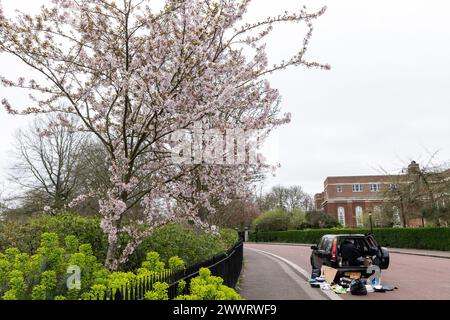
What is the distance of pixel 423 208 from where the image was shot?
38.8 metres

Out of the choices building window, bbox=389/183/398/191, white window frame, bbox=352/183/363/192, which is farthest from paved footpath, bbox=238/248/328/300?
white window frame, bbox=352/183/363/192

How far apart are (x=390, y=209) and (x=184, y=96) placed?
4227 cm

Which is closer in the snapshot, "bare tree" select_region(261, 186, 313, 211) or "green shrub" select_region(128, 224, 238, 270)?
"green shrub" select_region(128, 224, 238, 270)

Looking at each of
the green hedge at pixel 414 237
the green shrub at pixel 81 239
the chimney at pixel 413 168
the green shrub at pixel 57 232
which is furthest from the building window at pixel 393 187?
the green shrub at pixel 57 232

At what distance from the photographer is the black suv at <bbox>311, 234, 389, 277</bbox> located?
1242 cm

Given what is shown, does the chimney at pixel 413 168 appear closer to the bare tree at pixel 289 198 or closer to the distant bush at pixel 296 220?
the distant bush at pixel 296 220

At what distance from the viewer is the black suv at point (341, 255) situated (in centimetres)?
1242

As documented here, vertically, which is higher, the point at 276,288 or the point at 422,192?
the point at 422,192

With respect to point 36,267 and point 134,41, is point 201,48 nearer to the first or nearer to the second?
point 134,41

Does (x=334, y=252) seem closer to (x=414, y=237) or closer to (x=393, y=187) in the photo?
(x=414, y=237)

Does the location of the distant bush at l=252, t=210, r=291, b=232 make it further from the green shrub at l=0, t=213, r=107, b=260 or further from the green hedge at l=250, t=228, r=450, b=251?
the green shrub at l=0, t=213, r=107, b=260

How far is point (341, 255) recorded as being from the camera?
12.6 m

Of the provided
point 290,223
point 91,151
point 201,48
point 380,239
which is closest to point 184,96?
point 201,48

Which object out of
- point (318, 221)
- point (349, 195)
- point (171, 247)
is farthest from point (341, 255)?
point (349, 195)
